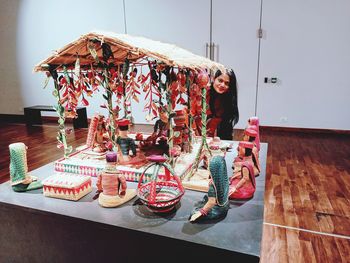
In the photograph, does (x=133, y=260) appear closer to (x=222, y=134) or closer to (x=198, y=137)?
(x=198, y=137)

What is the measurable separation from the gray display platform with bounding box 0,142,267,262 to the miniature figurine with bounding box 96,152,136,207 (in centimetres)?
4

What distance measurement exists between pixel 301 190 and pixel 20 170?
2.72 m

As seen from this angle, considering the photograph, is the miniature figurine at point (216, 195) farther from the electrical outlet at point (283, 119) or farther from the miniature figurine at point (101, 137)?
the electrical outlet at point (283, 119)

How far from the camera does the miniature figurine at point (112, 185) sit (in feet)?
5.20

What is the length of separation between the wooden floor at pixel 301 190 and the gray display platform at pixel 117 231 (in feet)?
2.44

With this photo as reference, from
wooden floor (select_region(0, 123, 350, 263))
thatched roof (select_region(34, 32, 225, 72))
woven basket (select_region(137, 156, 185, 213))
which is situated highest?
thatched roof (select_region(34, 32, 225, 72))

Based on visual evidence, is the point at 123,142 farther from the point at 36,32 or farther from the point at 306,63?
the point at 36,32

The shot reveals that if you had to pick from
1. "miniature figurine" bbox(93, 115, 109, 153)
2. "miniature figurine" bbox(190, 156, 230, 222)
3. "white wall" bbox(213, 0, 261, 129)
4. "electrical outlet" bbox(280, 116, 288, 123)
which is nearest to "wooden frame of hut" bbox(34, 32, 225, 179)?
"miniature figurine" bbox(93, 115, 109, 153)

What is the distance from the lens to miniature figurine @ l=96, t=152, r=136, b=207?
1.59 metres

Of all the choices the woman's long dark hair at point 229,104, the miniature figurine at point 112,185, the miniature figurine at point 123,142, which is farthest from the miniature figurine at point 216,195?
the woman's long dark hair at point 229,104

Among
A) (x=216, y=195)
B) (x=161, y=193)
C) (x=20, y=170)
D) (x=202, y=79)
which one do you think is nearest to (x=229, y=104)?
(x=202, y=79)

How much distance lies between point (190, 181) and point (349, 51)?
4.85m

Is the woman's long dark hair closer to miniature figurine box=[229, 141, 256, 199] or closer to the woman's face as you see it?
the woman's face

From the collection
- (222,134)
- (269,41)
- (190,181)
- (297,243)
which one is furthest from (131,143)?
(269,41)
